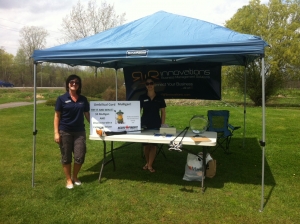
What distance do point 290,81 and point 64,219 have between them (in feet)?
60.7

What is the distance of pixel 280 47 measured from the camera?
17625mm

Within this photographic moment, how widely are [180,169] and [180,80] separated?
2.22 meters

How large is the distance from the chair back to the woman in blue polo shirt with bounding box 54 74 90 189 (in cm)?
273

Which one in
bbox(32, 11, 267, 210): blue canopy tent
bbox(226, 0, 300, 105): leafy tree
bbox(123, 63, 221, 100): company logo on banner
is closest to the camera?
bbox(32, 11, 267, 210): blue canopy tent

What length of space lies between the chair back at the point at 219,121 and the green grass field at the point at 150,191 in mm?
520

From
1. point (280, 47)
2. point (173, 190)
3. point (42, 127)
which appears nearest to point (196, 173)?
point (173, 190)

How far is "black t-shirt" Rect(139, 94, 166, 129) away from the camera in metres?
4.50

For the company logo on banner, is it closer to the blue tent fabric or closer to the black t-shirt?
the blue tent fabric

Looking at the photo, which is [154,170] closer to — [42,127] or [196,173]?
[196,173]

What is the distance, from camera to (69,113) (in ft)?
12.6

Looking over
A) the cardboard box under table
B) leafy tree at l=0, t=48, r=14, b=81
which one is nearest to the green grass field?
the cardboard box under table

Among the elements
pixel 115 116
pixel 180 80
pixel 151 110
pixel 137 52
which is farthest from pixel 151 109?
pixel 180 80

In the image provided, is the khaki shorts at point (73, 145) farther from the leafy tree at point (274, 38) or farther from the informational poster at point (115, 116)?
the leafy tree at point (274, 38)

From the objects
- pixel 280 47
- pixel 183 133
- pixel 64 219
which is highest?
pixel 280 47
